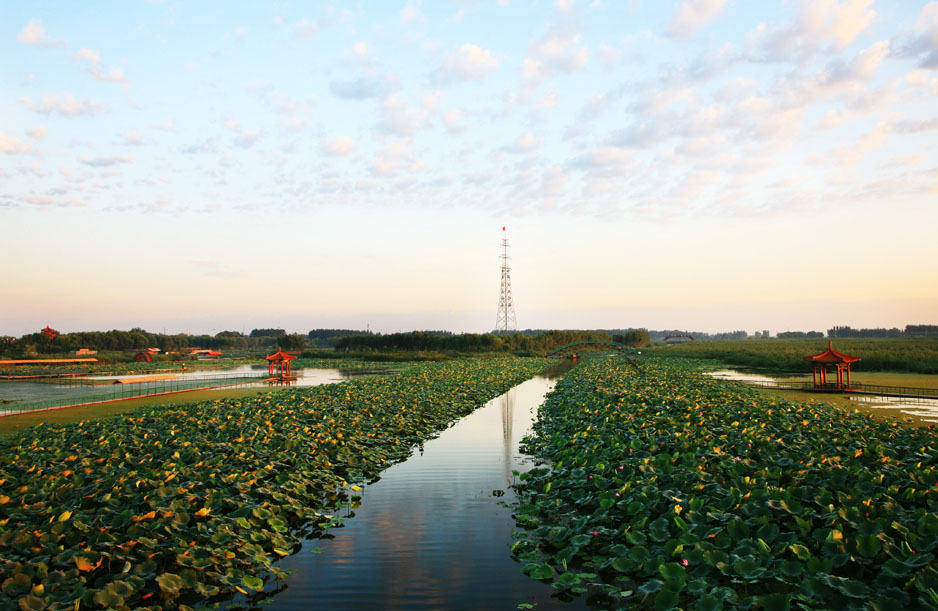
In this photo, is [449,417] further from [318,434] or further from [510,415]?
[318,434]

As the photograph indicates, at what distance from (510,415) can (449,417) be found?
2.73 m

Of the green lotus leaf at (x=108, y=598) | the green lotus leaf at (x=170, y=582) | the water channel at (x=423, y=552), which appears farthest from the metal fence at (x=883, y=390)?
the green lotus leaf at (x=108, y=598)

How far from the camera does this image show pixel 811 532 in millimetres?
5945

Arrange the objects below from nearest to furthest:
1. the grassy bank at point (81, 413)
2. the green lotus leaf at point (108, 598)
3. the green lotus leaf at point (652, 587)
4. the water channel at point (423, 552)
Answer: the green lotus leaf at point (108, 598) → the green lotus leaf at point (652, 587) → the water channel at point (423, 552) → the grassy bank at point (81, 413)

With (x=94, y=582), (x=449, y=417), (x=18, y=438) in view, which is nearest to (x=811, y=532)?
(x=94, y=582)

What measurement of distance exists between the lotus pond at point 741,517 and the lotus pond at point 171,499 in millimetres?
3580

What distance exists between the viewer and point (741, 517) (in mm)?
6383

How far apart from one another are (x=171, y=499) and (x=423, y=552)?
3.59m

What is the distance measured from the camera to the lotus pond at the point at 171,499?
540cm

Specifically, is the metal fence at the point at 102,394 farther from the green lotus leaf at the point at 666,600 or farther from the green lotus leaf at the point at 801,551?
the green lotus leaf at the point at 801,551

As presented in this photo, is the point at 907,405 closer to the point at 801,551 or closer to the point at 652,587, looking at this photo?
the point at 801,551

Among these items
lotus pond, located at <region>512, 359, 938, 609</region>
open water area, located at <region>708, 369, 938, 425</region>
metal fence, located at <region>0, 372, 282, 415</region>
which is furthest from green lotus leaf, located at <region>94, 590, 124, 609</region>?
open water area, located at <region>708, 369, 938, 425</region>

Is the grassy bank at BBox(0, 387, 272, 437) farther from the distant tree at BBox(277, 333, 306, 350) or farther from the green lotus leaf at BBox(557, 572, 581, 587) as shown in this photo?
the distant tree at BBox(277, 333, 306, 350)

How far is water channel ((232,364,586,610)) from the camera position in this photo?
598cm
